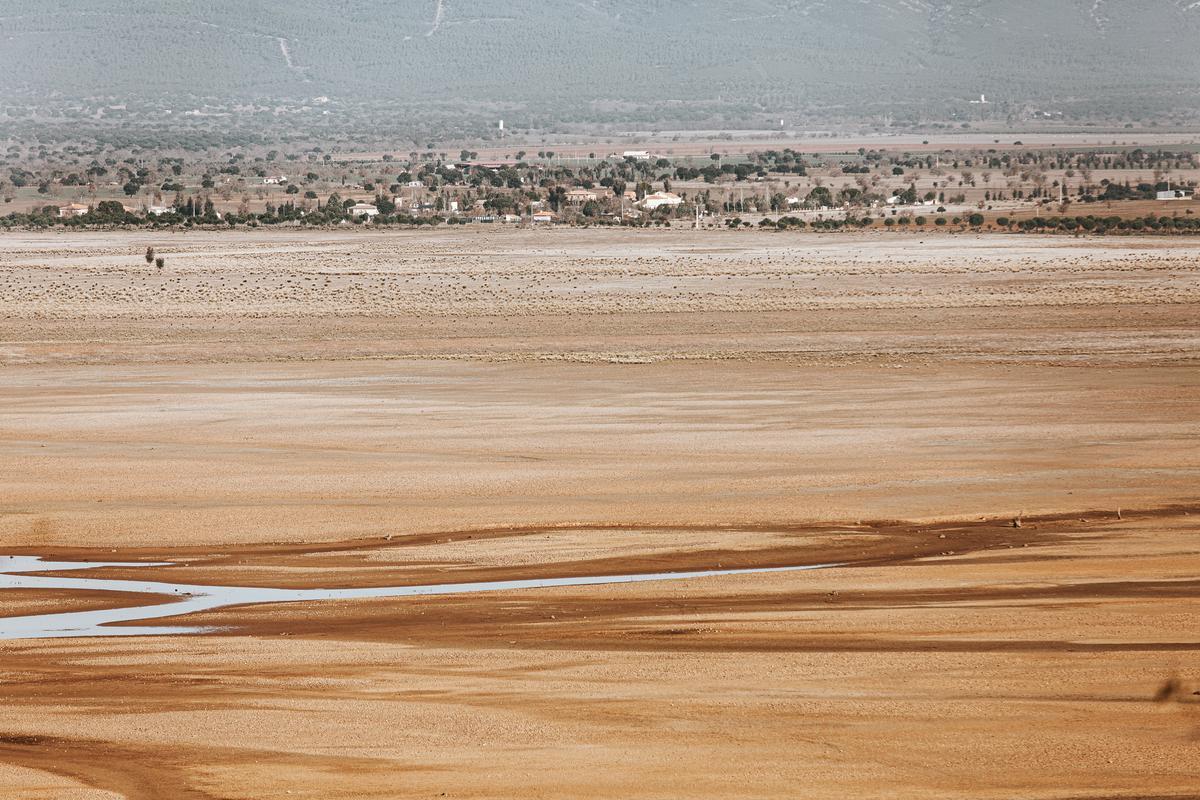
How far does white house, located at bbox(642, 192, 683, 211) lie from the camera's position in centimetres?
8025

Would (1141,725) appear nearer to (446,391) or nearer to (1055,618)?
(1055,618)

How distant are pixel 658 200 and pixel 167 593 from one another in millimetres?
66879

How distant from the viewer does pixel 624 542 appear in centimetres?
1875

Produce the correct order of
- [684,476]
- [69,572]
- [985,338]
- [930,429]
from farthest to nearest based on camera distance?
[985,338] < [930,429] < [684,476] < [69,572]

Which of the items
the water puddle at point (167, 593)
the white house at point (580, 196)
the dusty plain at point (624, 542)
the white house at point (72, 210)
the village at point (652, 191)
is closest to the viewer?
the dusty plain at point (624, 542)

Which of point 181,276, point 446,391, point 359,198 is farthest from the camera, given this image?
point 359,198

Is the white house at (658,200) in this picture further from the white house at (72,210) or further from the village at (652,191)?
the white house at (72,210)

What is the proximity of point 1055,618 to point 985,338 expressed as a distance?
20.0m

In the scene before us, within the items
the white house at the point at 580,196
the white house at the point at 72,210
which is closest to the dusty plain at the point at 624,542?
the white house at the point at 72,210

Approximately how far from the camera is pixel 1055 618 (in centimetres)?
1542

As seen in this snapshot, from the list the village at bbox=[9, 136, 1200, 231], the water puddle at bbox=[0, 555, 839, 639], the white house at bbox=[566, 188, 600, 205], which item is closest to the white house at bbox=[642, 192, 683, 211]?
A: the village at bbox=[9, 136, 1200, 231]

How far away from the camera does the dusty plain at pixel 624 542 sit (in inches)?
501

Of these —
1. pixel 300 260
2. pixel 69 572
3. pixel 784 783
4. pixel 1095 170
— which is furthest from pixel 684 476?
pixel 1095 170

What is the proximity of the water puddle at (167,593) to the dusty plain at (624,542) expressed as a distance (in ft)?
0.88
